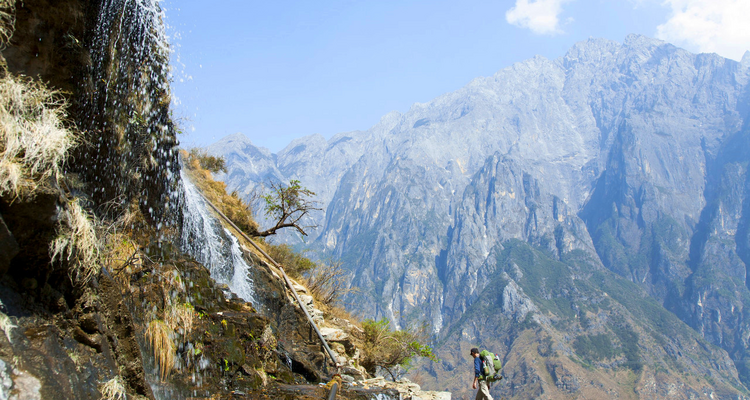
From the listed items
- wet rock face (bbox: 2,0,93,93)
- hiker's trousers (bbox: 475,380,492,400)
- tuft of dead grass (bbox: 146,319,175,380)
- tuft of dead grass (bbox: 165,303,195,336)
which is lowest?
hiker's trousers (bbox: 475,380,492,400)

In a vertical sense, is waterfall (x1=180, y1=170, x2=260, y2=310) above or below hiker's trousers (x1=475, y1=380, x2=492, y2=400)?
above

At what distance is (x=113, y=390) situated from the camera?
414 centimetres

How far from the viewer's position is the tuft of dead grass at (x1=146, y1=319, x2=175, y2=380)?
560 cm

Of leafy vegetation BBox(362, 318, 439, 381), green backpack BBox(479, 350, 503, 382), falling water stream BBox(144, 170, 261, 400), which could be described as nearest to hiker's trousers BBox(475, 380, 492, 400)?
green backpack BBox(479, 350, 503, 382)

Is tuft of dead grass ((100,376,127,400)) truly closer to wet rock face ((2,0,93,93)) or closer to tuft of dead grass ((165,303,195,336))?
tuft of dead grass ((165,303,195,336))

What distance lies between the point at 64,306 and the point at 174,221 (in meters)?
4.09

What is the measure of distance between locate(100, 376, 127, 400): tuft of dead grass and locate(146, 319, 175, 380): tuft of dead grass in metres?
1.33

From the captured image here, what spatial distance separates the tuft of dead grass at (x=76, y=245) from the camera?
158 inches

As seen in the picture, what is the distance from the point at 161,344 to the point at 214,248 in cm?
431

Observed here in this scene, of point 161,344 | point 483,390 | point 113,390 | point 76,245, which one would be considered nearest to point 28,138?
point 76,245

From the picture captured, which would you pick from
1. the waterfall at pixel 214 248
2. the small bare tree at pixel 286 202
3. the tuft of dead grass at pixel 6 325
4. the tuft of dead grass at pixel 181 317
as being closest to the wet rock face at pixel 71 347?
the tuft of dead grass at pixel 6 325

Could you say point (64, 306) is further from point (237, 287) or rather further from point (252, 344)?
point (237, 287)

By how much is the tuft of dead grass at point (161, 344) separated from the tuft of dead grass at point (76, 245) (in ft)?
4.99

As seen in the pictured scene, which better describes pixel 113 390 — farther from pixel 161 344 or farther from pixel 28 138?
pixel 28 138
